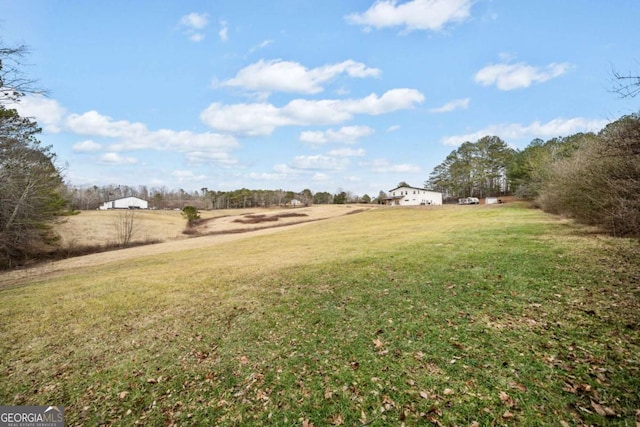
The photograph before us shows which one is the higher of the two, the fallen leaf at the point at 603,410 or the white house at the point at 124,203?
the white house at the point at 124,203

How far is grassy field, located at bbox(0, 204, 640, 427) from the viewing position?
3986mm

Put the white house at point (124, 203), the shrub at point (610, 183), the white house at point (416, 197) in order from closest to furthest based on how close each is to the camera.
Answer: the shrub at point (610, 183), the white house at point (416, 197), the white house at point (124, 203)

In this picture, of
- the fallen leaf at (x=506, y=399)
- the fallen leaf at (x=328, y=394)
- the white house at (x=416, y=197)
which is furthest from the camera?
the white house at (x=416, y=197)

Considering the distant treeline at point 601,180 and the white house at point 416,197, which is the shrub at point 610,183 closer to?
the distant treeline at point 601,180

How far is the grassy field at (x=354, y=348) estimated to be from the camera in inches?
157

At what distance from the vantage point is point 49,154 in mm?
22281

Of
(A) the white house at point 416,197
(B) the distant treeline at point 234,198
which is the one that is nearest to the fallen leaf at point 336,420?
(A) the white house at point 416,197

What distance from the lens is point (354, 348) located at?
5543mm

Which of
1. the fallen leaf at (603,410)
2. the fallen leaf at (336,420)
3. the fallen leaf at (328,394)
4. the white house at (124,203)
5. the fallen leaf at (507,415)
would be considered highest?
the white house at (124,203)

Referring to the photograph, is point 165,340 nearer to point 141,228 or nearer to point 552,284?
point 552,284

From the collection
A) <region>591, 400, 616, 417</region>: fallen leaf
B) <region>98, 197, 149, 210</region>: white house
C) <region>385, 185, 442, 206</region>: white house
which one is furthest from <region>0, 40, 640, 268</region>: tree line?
<region>98, 197, 149, 210</region>: white house

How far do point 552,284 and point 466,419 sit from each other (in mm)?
6112

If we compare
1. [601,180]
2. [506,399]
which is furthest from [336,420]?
[601,180]

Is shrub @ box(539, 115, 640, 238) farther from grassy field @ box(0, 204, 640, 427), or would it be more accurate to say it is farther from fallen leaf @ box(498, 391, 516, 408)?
fallen leaf @ box(498, 391, 516, 408)
